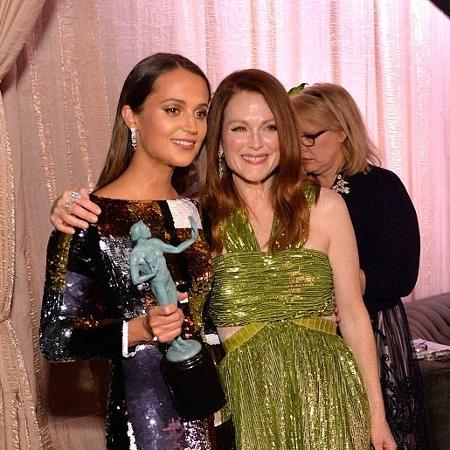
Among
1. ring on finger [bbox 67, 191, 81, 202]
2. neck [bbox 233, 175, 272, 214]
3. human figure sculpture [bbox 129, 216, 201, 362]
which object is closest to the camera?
human figure sculpture [bbox 129, 216, 201, 362]

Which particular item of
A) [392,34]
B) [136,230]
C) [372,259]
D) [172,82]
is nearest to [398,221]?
[372,259]

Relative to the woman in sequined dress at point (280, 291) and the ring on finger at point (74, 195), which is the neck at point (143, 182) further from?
the woman in sequined dress at point (280, 291)

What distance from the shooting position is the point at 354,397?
2.18 m

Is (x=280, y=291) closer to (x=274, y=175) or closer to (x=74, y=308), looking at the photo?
(x=274, y=175)

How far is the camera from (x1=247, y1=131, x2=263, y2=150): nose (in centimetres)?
225

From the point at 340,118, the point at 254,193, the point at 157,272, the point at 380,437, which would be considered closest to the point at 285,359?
the point at 380,437

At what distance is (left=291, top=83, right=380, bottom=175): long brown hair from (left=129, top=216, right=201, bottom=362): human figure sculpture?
1221 millimetres

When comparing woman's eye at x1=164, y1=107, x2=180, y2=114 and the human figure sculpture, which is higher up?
woman's eye at x1=164, y1=107, x2=180, y2=114

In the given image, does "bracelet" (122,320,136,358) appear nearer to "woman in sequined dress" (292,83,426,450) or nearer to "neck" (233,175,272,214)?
"neck" (233,175,272,214)

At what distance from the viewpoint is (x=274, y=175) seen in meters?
2.35

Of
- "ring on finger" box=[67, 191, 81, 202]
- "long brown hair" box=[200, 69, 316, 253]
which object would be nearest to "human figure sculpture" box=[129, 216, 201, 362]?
"ring on finger" box=[67, 191, 81, 202]

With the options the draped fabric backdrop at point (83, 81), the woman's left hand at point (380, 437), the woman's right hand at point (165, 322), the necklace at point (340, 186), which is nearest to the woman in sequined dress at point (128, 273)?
the woman's right hand at point (165, 322)

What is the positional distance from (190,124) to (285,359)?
2.01 ft

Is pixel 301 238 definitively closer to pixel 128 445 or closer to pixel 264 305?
pixel 264 305
